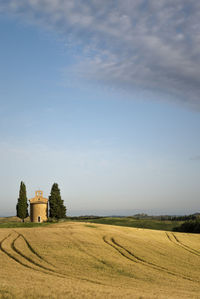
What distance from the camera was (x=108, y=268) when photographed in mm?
31344

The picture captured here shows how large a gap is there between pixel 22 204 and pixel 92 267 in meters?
60.4

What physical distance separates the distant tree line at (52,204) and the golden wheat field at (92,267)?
3604 centimetres

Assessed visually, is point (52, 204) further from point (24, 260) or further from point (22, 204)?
point (24, 260)

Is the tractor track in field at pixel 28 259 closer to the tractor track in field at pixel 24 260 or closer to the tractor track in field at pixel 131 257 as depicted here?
the tractor track in field at pixel 24 260

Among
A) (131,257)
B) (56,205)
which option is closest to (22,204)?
(56,205)

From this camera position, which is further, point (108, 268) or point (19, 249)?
point (19, 249)

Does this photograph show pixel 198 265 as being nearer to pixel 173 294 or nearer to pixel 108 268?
pixel 108 268

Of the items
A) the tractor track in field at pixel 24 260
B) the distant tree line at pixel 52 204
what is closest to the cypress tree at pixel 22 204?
the distant tree line at pixel 52 204

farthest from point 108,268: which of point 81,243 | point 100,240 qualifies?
point 100,240

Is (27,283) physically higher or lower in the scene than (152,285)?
higher

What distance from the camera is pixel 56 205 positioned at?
8631 cm

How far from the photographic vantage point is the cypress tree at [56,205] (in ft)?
283

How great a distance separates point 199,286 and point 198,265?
32.3 ft

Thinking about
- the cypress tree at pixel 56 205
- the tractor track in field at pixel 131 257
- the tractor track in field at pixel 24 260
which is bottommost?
A: the tractor track in field at pixel 131 257
